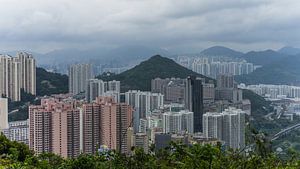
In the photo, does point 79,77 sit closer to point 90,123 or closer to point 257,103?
point 257,103

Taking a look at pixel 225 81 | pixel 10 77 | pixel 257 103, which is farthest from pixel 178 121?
pixel 10 77

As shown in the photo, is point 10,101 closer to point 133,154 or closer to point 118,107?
point 118,107

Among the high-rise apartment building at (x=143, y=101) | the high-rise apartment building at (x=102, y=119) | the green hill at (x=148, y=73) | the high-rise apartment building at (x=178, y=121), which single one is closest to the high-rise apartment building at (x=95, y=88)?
the green hill at (x=148, y=73)

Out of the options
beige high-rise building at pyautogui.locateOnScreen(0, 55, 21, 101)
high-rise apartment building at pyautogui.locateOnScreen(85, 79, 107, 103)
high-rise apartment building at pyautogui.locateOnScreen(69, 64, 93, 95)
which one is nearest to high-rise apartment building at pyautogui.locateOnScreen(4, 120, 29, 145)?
beige high-rise building at pyautogui.locateOnScreen(0, 55, 21, 101)

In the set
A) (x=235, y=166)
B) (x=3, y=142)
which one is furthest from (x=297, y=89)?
(x=235, y=166)

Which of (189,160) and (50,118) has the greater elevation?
(189,160)

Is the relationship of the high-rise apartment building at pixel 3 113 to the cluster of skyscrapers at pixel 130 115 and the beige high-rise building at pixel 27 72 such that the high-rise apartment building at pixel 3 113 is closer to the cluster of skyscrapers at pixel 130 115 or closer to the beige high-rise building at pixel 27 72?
the cluster of skyscrapers at pixel 130 115
